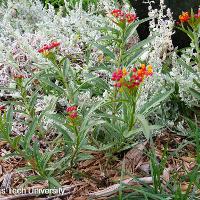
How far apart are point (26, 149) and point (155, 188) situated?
1.87 feet

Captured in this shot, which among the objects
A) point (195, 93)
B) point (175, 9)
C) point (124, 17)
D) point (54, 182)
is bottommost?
point (54, 182)

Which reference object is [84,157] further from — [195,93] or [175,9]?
[175,9]

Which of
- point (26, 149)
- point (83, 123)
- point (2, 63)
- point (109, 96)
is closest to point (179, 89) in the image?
point (109, 96)

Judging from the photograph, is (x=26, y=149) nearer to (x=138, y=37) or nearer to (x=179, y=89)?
(x=179, y=89)

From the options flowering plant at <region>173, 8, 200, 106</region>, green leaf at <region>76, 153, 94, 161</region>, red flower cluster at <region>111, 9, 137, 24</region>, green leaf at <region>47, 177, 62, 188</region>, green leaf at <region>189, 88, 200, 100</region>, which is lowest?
green leaf at <region>47, 177, 62, 188</region>

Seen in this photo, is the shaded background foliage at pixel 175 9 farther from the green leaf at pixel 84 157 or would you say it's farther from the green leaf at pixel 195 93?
the green leaf at pixel 84 157

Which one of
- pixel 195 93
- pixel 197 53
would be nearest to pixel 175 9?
pixel 197 53

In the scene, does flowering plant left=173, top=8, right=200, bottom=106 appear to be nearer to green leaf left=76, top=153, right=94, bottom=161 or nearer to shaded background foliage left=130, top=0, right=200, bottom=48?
shaded background foliage left=130, top=0, right=200, bottom=48

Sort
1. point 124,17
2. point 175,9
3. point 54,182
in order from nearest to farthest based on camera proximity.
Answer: point 54,182, point 124,17, point 175,9

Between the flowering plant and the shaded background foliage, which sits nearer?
the flowering plant

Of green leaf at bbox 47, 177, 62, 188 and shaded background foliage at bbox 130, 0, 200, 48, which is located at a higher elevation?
shaded background foliage at bbox 130, 0, 200, 48

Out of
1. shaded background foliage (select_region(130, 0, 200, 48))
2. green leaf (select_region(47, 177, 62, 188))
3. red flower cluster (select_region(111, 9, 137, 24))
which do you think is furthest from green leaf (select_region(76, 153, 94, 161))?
shaded background foliage (select_region(130, 0, 200, 48))

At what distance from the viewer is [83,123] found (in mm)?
1930

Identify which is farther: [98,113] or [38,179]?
[98,113]
